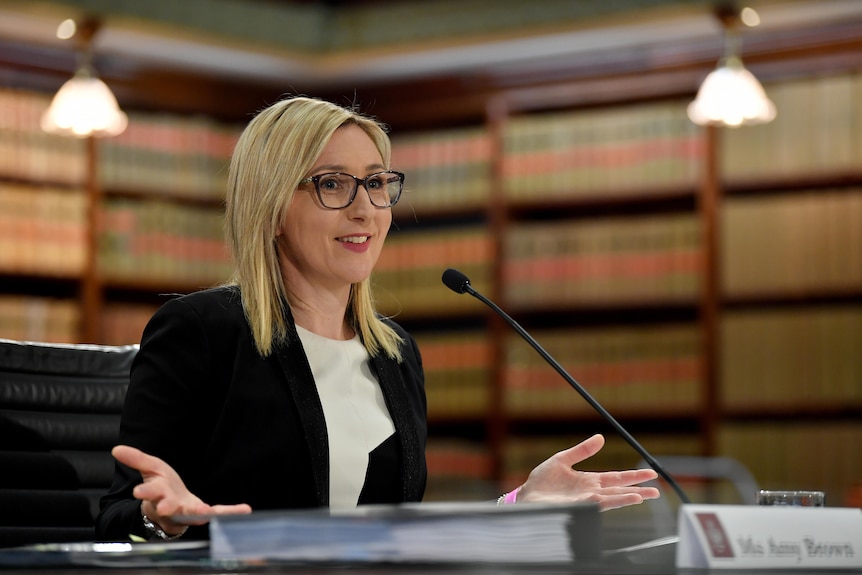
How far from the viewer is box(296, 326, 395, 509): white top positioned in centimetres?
185

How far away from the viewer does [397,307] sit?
566 centimetres

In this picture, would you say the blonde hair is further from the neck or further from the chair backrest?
the chair backrest

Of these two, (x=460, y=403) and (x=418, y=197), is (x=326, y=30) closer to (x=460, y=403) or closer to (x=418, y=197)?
(x=418, y=197)

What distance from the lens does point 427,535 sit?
954 mm

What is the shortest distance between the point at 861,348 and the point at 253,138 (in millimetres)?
3641

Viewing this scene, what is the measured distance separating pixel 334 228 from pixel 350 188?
0.24 feet

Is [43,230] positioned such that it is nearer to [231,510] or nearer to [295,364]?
[295,364]

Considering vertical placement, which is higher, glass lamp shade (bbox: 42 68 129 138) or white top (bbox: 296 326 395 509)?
glass lamp shade (bbox: 42 68 129 138)

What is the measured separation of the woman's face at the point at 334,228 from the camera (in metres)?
1.94

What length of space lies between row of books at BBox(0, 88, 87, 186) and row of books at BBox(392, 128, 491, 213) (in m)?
1.43

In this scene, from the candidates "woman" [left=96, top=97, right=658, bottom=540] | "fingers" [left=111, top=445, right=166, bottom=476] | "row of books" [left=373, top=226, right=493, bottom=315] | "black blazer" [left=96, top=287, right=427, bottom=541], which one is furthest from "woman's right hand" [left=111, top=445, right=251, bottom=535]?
"row of books" [left=373, top=226, right=493, bottom=315]

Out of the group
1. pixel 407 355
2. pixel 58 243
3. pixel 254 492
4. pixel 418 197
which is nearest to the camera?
pixel 254 492

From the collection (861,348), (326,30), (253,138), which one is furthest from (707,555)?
(326,30)

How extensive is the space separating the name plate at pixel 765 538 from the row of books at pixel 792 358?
4042 millimetres
